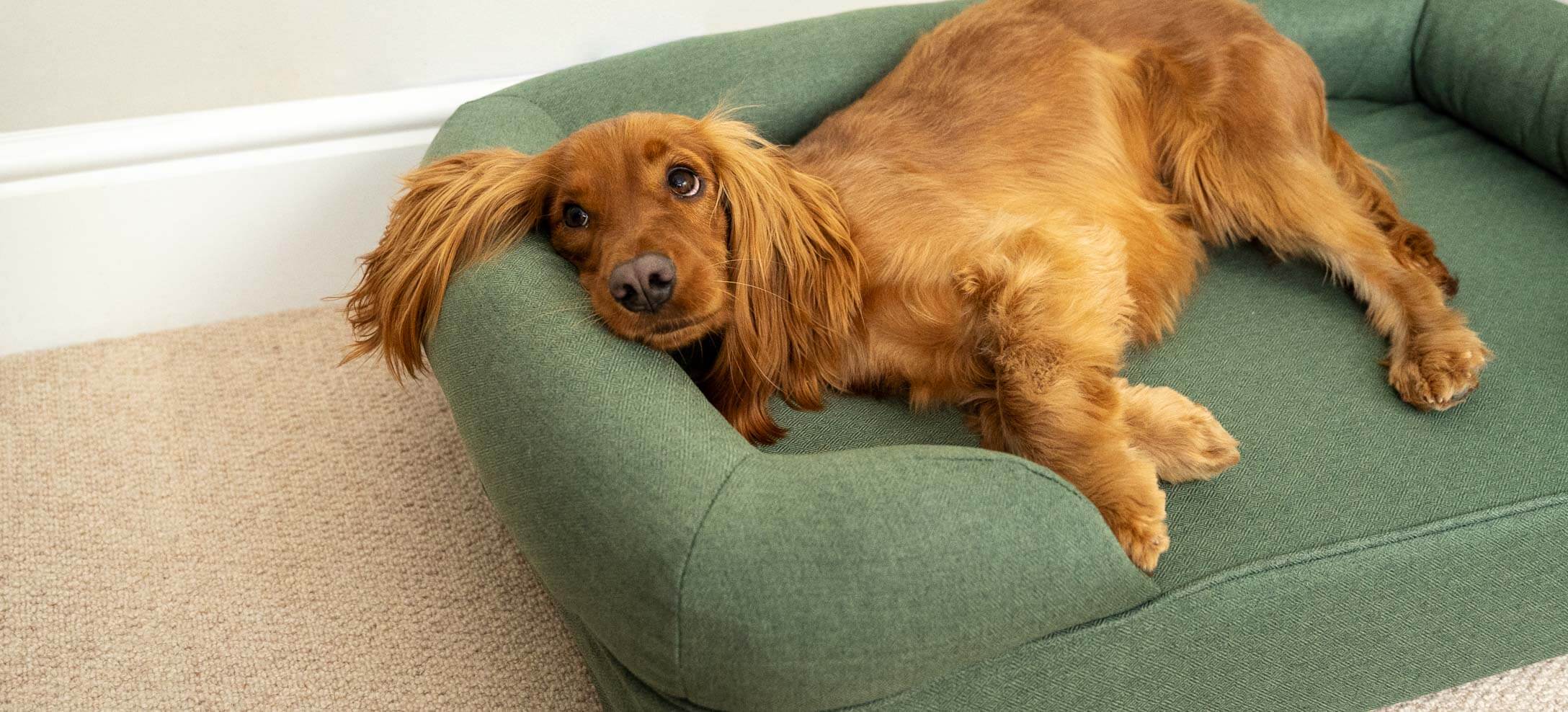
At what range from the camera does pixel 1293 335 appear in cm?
232

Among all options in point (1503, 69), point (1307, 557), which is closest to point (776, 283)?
point (1307, 557)

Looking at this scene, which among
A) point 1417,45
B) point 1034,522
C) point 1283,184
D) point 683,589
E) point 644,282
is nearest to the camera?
point 683,589

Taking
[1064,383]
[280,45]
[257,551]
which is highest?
[280,45]

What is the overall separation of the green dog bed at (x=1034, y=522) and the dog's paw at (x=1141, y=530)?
0.13ft

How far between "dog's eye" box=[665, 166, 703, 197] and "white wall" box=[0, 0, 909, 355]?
1518 mm

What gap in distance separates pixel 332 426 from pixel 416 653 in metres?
0.85

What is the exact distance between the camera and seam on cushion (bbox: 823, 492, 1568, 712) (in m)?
1.68

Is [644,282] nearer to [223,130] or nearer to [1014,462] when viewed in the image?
[1014,462]

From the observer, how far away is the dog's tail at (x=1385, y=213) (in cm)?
242

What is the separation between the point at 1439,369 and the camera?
6.72 ft

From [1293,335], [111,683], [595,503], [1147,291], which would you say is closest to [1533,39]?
[1293,335]

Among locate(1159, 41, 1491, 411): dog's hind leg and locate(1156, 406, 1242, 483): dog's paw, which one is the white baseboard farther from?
locate(1156, 406, 1242, 483): dog's paw

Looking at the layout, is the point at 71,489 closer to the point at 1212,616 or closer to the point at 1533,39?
the point at 1212,616

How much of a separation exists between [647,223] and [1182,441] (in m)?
1.04
